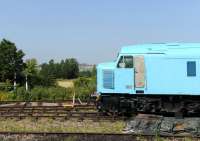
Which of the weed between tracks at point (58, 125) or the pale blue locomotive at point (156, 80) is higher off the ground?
the pale blue locomotive at point (156, 80)

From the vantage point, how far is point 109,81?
18.7m

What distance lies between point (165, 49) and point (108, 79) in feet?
8.12

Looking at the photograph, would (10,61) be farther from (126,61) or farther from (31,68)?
(126,61)

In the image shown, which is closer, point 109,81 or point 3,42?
point 109,81

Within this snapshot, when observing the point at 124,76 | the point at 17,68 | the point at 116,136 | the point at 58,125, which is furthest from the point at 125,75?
the point at 17,68

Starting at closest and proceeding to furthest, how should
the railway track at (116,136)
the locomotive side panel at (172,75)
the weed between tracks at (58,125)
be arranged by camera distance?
the railway track at (116,136), the weed between tracks at (58,125), the locomotive side panel at (172,75)

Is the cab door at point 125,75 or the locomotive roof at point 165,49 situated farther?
the cab door at point 125,75

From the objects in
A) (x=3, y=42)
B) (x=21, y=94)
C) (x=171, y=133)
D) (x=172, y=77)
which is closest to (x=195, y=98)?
(x=172, y=77)

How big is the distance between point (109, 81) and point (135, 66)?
1.21 metres

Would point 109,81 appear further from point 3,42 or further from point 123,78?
point 3,42

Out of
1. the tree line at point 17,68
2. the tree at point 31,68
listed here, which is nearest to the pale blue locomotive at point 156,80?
the tree line at point 17,68

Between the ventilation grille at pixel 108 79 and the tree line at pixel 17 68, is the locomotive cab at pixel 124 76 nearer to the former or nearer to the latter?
the ventilation grille at pixel 108 79

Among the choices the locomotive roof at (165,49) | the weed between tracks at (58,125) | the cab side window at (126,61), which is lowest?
the weed between tracks at (58,125)

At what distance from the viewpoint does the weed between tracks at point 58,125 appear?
1602cm
